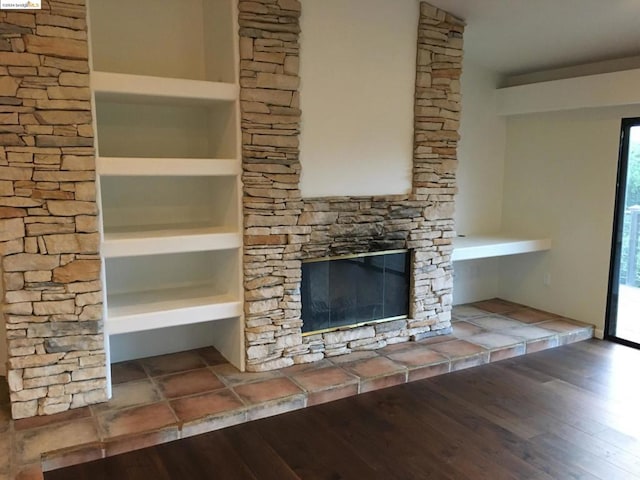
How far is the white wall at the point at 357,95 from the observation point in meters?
3.67

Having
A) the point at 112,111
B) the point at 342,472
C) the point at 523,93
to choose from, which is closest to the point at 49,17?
the point at 112,111

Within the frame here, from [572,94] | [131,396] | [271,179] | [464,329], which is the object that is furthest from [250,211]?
[572,94]

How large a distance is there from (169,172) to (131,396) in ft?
4.73

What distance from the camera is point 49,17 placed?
2840 millimetres

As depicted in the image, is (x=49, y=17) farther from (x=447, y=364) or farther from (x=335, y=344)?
(x=447, y=364)

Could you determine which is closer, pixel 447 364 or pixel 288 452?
pixel 288 452

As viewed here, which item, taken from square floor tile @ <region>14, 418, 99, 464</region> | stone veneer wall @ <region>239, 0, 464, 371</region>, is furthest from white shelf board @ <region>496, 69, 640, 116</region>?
square floor tile @ <region>14, 418, 99, 464</region>

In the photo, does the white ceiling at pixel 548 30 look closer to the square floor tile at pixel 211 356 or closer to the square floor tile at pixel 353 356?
the square floor tile at pixel 353 356

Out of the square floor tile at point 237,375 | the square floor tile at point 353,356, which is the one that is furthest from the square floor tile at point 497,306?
the square floor tile at point 237,375

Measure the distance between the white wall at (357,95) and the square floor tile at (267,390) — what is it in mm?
1333

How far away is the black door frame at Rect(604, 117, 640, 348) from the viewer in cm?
440

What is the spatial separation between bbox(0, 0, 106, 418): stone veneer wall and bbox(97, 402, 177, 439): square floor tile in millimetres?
280

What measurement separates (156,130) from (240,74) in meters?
0.81

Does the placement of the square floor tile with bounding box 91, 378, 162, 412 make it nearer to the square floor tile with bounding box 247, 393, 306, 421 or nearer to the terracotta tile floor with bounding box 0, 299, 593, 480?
the terracotta tile floor with bounding box 0, 299, 593, 480
